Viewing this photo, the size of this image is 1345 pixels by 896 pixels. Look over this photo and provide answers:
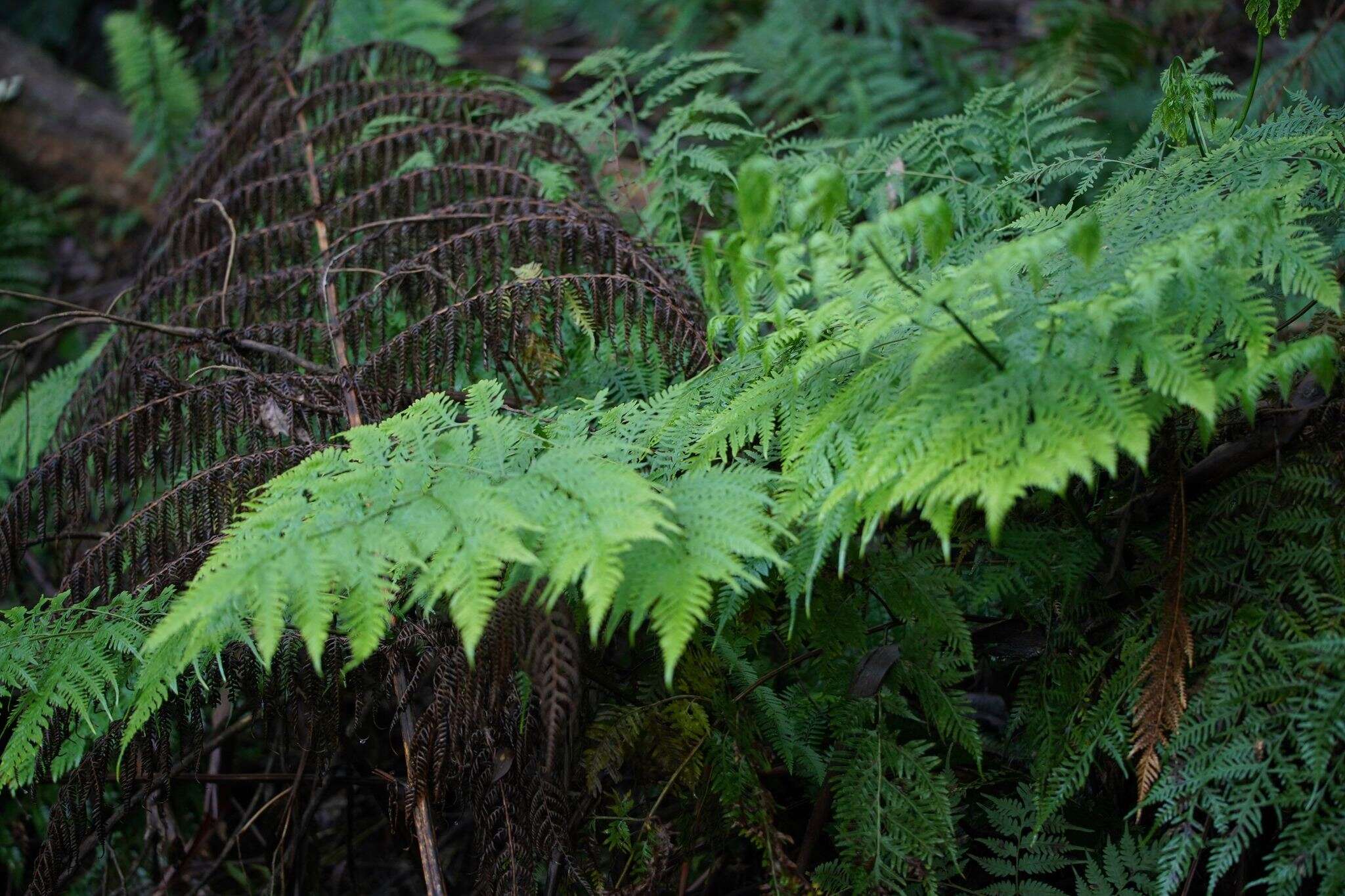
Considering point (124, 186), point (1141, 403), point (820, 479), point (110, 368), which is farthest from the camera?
point (124, 186)

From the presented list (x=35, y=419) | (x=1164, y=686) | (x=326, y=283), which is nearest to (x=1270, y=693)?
(x=1164, y=686)

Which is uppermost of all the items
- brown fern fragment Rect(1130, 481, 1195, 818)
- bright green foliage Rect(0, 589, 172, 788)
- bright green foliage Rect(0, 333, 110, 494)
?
bright green foliage Rect(0, 333, 110, 494)

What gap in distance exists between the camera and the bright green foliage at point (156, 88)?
4.22 m

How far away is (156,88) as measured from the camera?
4.21 meters

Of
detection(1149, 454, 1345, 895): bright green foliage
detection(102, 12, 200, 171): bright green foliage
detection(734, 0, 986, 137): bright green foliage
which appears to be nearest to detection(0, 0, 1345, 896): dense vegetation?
detection(1149, 454, 1345, 895): bright green foliage

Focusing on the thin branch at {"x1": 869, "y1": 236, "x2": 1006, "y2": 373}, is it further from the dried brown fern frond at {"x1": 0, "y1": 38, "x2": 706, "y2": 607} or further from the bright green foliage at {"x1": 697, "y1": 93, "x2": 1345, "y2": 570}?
the dried brown fern frond at {"x1": 0, "y1": 38, "x2": 706, "y2": 607}

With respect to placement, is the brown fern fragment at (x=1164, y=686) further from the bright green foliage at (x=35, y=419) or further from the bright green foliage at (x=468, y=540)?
the bright green foliage at (x=35, y=419)

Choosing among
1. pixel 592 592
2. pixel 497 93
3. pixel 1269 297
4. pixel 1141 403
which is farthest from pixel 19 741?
pixel 1269 297

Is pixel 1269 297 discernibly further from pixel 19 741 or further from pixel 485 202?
pixel 19 741

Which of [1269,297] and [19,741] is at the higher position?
[1269,297]

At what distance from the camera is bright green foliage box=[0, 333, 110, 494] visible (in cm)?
243

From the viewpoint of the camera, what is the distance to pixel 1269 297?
64.4 inches

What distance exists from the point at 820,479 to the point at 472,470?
1.60 feet

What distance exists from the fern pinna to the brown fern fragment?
759mm
